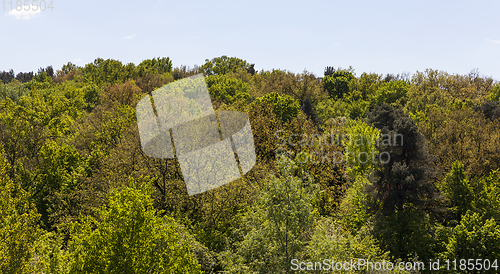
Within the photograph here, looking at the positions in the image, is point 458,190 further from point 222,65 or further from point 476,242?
point 222,65

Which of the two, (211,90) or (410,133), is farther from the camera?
(211,90)

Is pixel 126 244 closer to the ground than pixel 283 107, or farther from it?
farther from it

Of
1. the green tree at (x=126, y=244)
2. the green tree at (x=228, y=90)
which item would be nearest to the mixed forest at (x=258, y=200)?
the green tree at (x=126, y=244)

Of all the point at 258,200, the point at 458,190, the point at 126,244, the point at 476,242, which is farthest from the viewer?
the point at 458,190

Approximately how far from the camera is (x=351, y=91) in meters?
92.1

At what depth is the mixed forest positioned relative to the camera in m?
14.4

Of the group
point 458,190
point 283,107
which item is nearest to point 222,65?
point 283,107

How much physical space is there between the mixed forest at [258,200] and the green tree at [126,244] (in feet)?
0.16

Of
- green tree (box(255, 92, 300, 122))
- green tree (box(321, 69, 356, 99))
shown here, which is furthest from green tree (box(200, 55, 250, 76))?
green tree (box(255, 92, 300, 122))

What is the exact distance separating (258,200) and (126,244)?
7117 millimetres

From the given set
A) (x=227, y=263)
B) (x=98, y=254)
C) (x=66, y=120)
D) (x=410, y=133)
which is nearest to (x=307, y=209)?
(x=227, y=263)

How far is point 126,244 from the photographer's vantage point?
13555 millimetres

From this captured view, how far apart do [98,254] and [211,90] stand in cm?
5549

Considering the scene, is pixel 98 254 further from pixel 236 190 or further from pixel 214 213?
pixel 236 190
